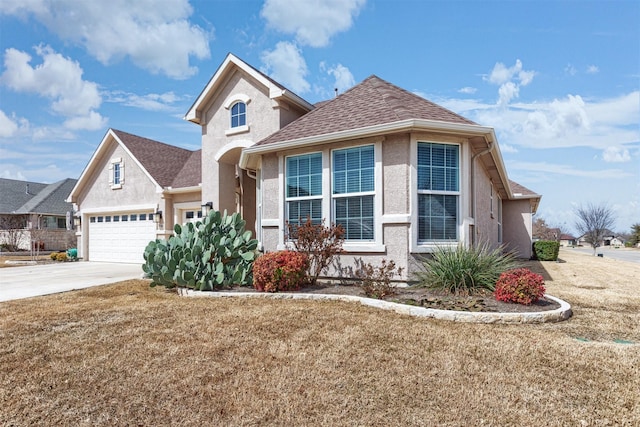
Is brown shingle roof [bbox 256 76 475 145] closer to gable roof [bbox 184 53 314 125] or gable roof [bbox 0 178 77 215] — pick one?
gable roof [bbox 184 53 314 125]

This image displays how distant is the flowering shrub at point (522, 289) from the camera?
632cm

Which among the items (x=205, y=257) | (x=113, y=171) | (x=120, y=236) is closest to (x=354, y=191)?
(x=205, y=257)

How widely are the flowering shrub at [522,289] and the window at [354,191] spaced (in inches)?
122

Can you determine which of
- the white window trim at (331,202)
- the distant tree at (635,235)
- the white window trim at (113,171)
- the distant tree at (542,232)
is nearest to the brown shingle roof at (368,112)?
the white window trim at (331,202)

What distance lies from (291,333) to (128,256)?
15.1 meters

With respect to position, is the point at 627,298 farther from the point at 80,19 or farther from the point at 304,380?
the point at 80,19

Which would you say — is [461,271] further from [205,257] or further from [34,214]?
[34,214]

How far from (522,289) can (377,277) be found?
9.54 feet

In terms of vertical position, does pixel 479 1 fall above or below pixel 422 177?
above

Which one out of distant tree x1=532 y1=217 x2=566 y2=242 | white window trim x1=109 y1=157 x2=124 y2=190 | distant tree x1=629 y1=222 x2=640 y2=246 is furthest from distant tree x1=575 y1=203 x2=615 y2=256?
white window trim x1=109 y1=157 x2=124 y2=190

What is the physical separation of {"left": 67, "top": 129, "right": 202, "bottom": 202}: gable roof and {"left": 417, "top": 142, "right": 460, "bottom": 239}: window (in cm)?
1061

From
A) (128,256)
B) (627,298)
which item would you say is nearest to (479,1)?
(627,298)

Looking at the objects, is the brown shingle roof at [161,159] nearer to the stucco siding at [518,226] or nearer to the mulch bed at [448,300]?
the mulch bed at [448,300]

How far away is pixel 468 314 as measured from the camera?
5695 mm
